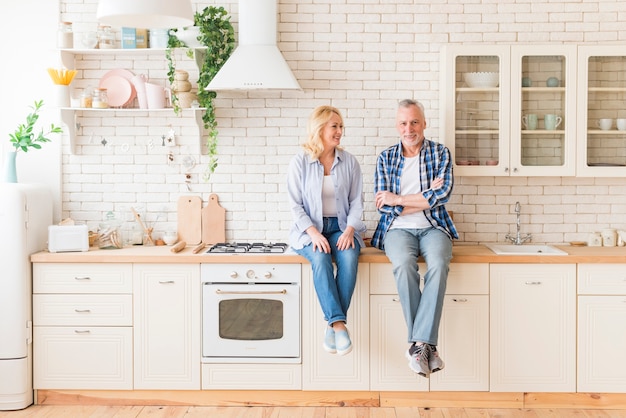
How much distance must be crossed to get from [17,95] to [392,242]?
8.49 ft

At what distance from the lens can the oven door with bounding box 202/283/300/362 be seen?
13.8 feet

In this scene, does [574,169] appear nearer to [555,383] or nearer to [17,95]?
[555,383]

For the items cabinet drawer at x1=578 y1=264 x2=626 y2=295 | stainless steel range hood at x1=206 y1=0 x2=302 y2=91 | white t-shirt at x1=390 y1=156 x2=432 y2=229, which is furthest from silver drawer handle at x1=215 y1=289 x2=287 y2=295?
cabinet drawer at x1=578 y1=264 x2=626 y2=295

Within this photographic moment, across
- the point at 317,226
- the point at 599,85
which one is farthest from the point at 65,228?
the point at 599,85

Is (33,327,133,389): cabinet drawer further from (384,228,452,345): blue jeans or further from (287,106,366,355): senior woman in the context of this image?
(384,228,452,345): blue jeans

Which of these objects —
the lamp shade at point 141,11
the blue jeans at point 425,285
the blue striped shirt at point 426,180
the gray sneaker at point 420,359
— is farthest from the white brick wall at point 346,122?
the lamp shade at point 141,11

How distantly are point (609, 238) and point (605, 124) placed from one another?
0.72m

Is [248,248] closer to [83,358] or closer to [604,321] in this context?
[83,358]

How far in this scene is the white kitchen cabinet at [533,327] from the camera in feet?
13.7

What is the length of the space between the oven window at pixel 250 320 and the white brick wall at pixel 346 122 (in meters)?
0.70

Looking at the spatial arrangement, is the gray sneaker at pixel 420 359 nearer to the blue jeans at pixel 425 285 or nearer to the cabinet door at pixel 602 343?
the blue jeans at pixel 425 285

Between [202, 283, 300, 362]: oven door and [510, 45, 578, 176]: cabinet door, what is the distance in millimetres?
→ 1638

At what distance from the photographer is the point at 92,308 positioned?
427 cm

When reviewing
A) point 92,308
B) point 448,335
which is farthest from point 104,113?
point 448,335
